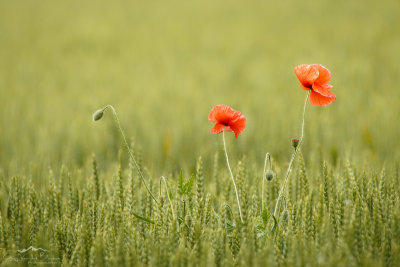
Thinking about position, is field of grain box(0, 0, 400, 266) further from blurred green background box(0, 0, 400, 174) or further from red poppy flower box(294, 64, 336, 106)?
red poppy flower box(294, 64, 336, 106)

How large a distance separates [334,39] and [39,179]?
4.31 meters

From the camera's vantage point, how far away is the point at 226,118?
104 cm

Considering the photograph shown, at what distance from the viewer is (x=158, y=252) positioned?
0.90 metres

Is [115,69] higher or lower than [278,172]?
higher

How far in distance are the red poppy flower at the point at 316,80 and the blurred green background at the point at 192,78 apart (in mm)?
453

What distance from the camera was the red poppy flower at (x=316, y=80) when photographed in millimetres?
1006

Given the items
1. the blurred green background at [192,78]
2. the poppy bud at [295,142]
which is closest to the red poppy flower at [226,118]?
the poppy bud at [295,142]

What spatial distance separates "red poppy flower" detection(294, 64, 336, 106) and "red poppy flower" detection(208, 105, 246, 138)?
0.63ft

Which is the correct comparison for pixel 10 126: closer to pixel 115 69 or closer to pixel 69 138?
pixel 69 138

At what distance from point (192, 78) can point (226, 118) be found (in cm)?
285

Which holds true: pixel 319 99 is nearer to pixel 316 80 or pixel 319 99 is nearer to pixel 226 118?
pixel 316 80

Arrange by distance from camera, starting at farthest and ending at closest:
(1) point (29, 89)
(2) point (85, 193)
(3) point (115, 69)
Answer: (3) point (115, 69), (1) point (29, 89), (2) point (85, 193)

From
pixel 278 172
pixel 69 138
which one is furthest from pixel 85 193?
pixel 69 138

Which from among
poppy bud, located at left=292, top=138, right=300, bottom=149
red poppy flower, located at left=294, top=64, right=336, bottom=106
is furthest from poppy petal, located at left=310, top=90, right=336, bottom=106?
poppy bud, located at left=292, top=138, right=300, bottom=149
